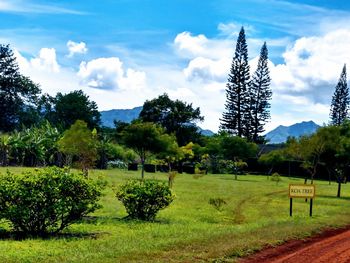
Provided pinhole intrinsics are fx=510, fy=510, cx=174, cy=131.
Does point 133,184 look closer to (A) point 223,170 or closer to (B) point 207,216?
(B) point 207,216

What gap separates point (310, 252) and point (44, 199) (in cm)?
601

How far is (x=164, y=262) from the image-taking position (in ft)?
28.6

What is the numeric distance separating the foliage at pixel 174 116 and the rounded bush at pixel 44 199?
71.7 metres

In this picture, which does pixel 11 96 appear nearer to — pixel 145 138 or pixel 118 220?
pixel 145 138

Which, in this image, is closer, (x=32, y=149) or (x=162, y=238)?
(x=162, y=238)

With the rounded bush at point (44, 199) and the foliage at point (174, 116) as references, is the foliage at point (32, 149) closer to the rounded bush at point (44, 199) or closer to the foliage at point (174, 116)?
the foliage at point (174, 116)

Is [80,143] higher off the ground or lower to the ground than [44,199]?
higher

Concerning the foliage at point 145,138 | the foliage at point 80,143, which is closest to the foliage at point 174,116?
the foliage at point 145,138

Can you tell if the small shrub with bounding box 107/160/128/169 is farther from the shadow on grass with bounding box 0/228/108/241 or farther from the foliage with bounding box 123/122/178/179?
the shadow on grass with bounding box 0/228/108/241

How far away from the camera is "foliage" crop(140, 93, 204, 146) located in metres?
84.5

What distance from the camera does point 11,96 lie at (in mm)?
80750

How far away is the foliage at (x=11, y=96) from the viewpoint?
79375 mm

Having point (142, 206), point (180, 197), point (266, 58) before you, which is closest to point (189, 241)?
point (142, 206)

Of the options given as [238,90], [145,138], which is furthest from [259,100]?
[145,138]
